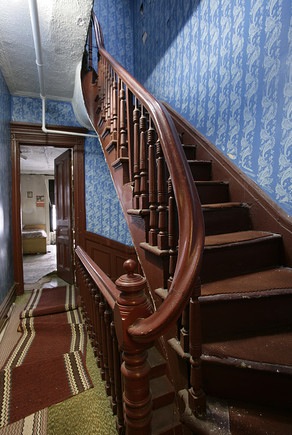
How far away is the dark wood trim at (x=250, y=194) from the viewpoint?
150 centimetres

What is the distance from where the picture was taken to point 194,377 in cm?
91

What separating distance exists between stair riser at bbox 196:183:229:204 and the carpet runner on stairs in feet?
5.20

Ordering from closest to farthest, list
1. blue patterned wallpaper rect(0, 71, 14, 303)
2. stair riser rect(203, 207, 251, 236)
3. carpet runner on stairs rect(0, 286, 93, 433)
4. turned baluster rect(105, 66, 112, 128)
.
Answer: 1. carpet runner on stairs rect(0, 286, 93, 433)
2. stair riser rect(203, 207, 251, 236)
3. turned baluster rect(105, 66, 112, 128)
4. blue patterned wallpaper rect(0, 71, 14, 303)

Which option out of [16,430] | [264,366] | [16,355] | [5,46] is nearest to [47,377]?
[16,430]

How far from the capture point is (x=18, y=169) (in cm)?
334

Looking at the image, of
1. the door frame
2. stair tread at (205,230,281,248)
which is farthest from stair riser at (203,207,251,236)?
the door frame

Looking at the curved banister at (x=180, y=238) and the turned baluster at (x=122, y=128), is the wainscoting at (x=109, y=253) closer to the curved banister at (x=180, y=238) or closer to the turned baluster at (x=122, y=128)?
the turned baluster at (x=122, y=128)

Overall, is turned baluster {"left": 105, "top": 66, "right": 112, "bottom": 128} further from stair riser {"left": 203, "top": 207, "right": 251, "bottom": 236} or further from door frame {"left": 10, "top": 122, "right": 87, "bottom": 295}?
door frame {"left": 10, "top": 122, "right": 87, "bottom": 295}

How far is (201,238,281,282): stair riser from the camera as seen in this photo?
1.28 metres

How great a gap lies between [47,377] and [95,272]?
3.39ft

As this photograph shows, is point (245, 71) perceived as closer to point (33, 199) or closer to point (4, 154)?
point (4, 154)

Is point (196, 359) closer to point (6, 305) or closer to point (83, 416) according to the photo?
point (83, 416)

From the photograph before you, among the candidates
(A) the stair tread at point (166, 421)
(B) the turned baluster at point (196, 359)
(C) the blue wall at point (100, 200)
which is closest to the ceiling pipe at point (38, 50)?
(C) the blue wall at point (100, 200)

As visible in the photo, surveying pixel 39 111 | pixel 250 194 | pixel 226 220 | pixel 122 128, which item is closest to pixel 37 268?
pixel 39 111
